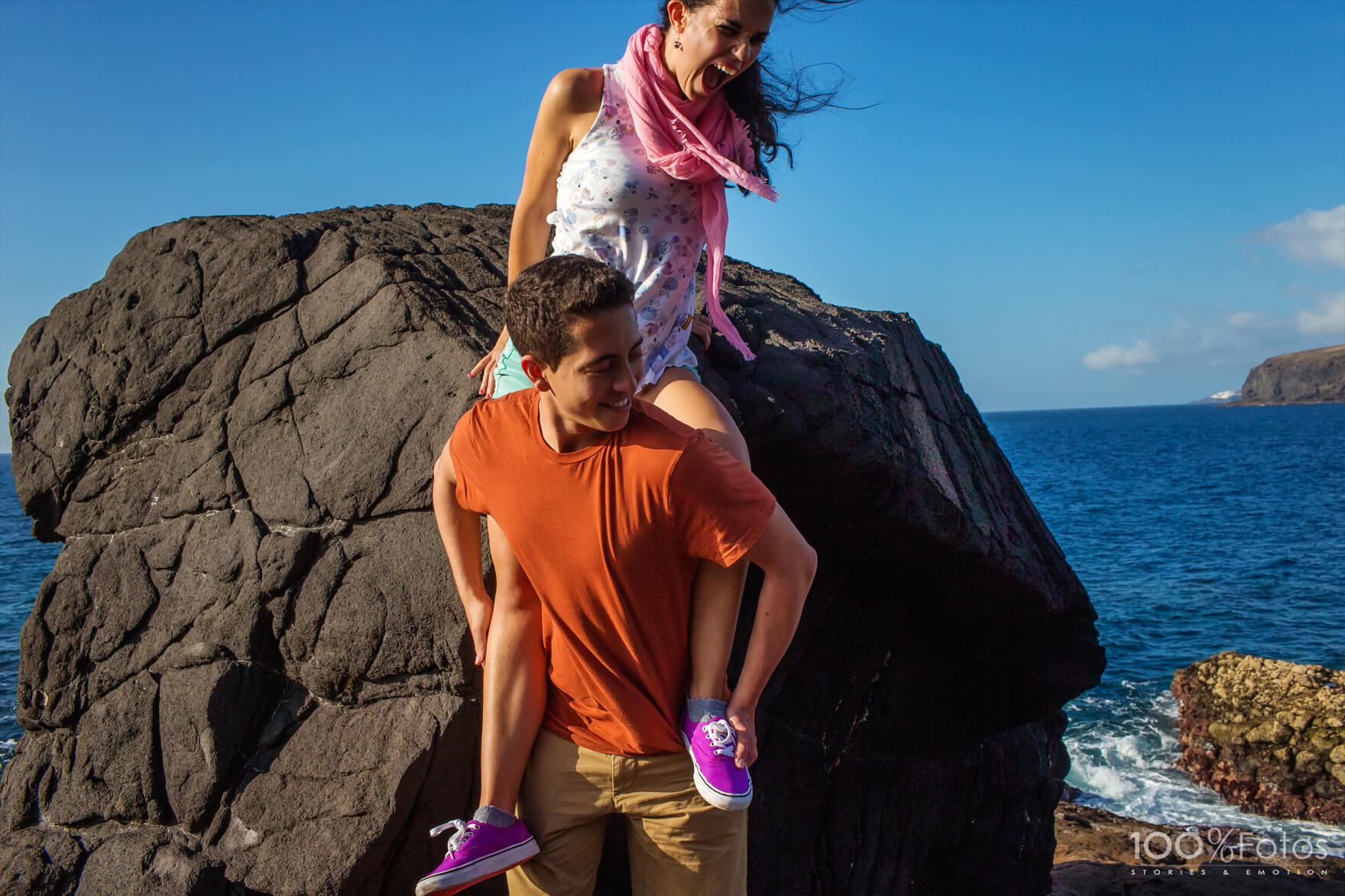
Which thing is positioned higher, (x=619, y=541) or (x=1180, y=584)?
(x=619, y=541)

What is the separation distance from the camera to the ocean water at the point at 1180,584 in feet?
40.5

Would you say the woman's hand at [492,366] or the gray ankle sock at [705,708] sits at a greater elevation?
the woman's hand at [492,366]

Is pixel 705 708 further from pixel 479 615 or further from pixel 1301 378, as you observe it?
pixel 1301 378

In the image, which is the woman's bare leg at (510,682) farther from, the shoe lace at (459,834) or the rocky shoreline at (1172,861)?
the rocky shoreline at (1172,861)

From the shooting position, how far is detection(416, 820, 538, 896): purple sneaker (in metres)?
2.08

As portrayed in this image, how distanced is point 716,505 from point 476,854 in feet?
3.22

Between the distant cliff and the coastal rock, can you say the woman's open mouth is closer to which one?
the coastal rock

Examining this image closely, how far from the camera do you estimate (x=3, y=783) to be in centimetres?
400

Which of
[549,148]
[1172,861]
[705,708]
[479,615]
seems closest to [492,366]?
[549,148]

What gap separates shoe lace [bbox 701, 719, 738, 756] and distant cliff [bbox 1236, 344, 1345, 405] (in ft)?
533

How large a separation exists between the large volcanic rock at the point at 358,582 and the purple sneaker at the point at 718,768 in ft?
4.25

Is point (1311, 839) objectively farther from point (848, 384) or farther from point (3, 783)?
point (3, 783)

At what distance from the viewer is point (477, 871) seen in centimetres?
211

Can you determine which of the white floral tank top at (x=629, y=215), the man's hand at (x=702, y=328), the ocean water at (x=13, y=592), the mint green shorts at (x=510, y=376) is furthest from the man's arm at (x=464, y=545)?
the ocean water at (x=13, y=592)
